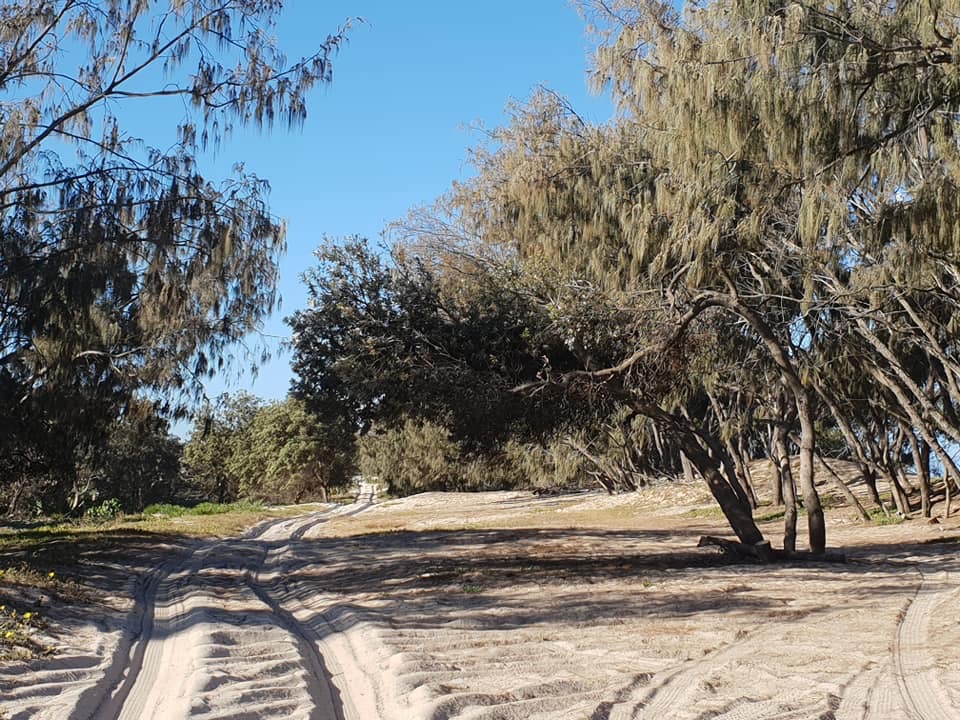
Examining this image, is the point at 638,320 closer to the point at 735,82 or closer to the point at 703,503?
the point at 735,82

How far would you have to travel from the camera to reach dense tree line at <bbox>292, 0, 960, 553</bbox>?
7.33m

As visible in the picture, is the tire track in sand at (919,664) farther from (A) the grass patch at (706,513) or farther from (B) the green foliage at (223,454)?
(B) the green foliage at (223,454)

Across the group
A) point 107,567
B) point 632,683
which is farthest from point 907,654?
point 107,567

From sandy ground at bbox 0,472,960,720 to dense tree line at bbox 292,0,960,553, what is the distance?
7.18 feet

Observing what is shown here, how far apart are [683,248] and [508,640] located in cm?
471

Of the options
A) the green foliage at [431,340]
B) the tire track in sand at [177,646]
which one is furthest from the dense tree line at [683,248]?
the tire track in sand at [177,646]

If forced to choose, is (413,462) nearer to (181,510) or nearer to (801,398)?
(181,510)

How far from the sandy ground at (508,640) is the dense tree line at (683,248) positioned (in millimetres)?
2190

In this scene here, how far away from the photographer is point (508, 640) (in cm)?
635

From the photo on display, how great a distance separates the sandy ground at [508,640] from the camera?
4.62m

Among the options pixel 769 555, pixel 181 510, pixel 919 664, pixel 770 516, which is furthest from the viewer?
pixel 181 510

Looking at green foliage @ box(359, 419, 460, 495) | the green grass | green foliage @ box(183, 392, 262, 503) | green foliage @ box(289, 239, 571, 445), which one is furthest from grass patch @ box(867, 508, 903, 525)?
green foliage @ box(183, 392, 262, 503)

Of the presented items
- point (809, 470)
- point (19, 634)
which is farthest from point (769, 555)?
point (19, 634)

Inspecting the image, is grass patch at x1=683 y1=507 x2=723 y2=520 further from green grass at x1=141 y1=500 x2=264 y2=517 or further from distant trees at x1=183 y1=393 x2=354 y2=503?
distant trees at x1=183 y1=393 x2=354 y2=503
